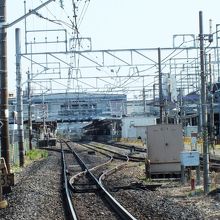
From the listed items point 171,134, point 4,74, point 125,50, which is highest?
point 125,50

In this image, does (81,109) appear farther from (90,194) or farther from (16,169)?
(90,194)

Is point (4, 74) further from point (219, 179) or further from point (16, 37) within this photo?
point (16, 37)

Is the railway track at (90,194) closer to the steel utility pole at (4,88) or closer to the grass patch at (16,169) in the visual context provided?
the steel utility pole at (4,88)

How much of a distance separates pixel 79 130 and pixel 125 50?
403ft

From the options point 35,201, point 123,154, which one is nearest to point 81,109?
point 123,154

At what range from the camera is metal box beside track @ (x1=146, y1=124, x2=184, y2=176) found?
838 inches

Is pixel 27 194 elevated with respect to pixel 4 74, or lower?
lower

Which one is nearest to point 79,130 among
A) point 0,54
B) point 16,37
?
point 16,37

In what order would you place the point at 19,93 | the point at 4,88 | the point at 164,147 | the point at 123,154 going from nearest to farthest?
1. the point at 4,88
2. the point at 164,147
3. the point at 19,93
4. the point at 123,154

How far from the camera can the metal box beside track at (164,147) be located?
21.3m

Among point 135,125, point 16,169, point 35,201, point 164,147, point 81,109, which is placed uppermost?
point 81,109

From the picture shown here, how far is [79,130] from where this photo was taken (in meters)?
150

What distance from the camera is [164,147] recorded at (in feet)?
70.1

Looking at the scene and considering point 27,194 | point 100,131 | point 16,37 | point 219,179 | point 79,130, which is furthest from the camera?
point 79,130
